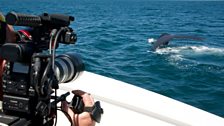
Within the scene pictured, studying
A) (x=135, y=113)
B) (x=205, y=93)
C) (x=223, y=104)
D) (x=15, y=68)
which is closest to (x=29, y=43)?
(x=15, y=68)

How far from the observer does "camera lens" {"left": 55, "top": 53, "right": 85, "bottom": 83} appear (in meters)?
2.45

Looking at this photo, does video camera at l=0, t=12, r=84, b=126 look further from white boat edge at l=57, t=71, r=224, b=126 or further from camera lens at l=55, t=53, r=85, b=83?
white boat edge at l=57, t=71, r=224, b=126

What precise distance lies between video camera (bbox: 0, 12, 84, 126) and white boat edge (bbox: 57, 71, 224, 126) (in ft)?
4.26

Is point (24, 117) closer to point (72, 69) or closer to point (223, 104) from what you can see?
point (72, 69)

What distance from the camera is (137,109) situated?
3.79 metres

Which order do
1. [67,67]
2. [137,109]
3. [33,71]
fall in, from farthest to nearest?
[137,109] → [67,67] → [33,71]

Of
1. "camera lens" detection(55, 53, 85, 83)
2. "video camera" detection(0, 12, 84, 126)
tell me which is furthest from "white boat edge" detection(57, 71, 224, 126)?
"video camera" detection(0, 12, 84, 126)

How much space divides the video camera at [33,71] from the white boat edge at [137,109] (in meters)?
1.30

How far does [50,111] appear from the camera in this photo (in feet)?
8.01

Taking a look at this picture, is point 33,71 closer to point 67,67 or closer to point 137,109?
point 67,67

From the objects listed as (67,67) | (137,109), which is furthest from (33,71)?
(137,109)

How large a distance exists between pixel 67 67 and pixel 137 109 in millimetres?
1435

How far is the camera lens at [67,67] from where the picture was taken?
2449 mm

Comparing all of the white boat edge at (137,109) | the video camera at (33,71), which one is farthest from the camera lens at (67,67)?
the white boat edge at (137,109)
